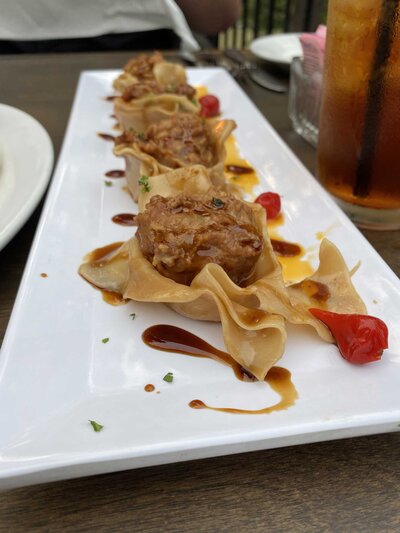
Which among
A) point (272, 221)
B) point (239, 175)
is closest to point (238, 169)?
point (239, 175)

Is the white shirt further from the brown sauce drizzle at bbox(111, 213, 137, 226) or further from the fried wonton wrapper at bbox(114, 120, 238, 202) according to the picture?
the brown sauce drizzle at bbox(111, 213, 137, 226)

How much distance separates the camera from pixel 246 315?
1951 millimetres

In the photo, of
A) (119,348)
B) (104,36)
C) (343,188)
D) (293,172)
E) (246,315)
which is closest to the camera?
(119,348)

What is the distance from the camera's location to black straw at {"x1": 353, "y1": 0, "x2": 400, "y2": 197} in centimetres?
222

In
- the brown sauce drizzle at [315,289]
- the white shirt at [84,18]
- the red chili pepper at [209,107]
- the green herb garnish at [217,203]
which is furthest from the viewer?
the white shirt at [84,18]

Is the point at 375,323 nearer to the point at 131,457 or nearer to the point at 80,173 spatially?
the point at 131,457

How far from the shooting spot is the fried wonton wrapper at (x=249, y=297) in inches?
71.0

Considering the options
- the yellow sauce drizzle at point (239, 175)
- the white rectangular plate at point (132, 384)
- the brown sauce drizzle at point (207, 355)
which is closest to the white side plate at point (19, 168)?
the white rectangular plate at point (132, 384)

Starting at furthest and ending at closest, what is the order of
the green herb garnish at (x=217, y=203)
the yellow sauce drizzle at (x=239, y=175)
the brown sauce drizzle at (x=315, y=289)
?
the yellow sauce drizzle at (x=239, y=175)
the green herb garnish at (x=217, y=203)
the brown sauce drizzle at (x=315, y=289)

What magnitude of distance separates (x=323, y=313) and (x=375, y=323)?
199 millimetres

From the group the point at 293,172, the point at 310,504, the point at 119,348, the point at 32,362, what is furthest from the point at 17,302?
the point at 293,172

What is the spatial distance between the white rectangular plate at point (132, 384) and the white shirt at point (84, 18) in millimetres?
4492

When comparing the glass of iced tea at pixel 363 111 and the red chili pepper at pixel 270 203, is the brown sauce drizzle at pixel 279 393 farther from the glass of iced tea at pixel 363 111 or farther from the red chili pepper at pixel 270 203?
the glass of iced tea at pixel 363 111

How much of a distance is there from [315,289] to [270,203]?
79cm
